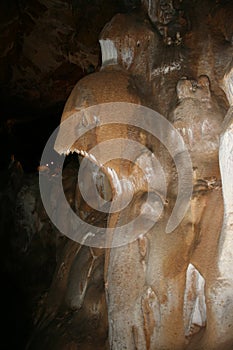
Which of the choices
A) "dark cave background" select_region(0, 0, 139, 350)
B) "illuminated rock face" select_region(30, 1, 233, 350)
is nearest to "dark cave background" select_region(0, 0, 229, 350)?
"dark cave background" select_region(0, 0, 139, 350)

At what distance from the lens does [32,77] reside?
678 centimetres

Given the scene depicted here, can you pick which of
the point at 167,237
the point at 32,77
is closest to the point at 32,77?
the point at 32,77

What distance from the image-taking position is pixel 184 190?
3.17 m

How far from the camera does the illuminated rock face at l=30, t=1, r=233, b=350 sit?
108 inches

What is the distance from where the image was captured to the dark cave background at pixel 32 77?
18.5 ft

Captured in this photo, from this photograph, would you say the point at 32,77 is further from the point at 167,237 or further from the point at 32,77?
the point at 167,237

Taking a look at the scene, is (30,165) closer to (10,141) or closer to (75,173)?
(10,141)

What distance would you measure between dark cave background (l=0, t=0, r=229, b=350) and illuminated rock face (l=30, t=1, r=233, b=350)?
142 cm

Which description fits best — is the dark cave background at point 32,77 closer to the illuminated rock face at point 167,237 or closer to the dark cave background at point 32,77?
the dark cave background at point 32,77

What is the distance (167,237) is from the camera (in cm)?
314

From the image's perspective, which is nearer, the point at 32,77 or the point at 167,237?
the point at 167,237

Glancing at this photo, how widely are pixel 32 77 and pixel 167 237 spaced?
4362 mm

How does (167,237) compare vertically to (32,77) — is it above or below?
below

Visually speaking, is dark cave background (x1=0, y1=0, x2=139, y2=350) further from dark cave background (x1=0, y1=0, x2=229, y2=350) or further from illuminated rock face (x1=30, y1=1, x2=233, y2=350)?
illuminated rock face (x1=30, y1=1, x2=233, y2=350)
